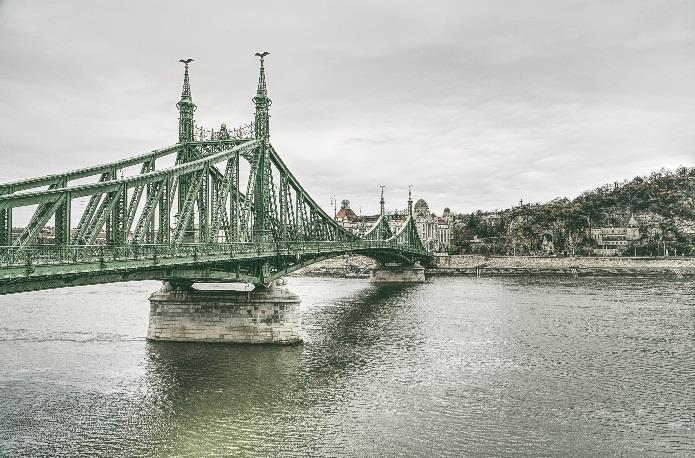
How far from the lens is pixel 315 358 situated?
36.4 m

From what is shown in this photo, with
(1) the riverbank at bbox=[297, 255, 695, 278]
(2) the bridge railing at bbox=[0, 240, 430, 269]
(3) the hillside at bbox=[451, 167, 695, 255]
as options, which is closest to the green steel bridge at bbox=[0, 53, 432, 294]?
(2) the bridge railing at bbox=[0, 240, 430, 269]

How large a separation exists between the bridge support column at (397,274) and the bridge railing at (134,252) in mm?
63425

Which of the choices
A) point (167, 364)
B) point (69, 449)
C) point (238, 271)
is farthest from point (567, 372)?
point (69, 449)

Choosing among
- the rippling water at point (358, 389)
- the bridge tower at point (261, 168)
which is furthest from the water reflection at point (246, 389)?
the bridge tower at point (261, 168)

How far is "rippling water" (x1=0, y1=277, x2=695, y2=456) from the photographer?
22234 mm

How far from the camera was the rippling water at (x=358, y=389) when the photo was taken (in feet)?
72.9

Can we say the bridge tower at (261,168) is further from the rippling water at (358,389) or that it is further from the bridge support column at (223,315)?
the rippling water at (358,389)

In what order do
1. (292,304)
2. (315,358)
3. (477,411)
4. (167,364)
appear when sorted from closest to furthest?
(477,411)
(167,364)
(315,358)
(292,304)

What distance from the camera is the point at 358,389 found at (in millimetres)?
29734

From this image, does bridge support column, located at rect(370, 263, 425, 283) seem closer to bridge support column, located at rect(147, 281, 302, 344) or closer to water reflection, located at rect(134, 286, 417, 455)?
water reflection, located at rect(134, 286, 417, 455)

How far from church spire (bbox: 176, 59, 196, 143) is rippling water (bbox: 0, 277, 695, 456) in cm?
1371

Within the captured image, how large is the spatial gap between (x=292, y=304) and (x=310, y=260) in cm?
1154

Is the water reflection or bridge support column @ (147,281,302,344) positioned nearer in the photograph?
the water reflection

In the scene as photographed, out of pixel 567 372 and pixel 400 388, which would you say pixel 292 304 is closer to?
pixel 400 388
